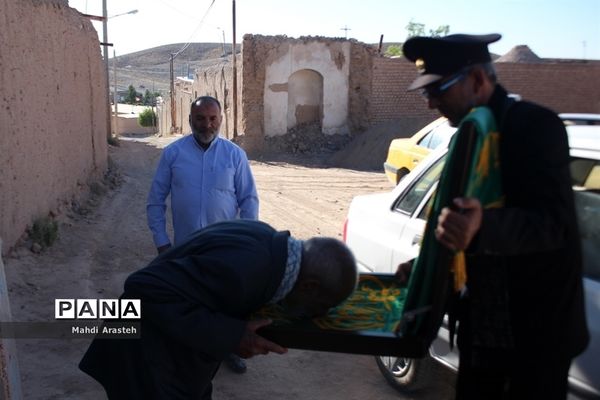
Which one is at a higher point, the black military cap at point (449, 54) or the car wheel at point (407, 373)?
the black military cap at point (449, 54)

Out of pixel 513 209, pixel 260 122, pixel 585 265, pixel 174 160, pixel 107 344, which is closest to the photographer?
pixel 513 209

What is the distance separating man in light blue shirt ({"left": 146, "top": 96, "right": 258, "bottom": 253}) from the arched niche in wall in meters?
18.3

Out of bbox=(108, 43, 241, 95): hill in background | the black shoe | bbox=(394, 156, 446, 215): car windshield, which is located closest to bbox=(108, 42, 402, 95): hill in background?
bbox=(108, 43, 241, 95): hill in background

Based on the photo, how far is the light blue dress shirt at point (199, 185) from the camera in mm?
4105

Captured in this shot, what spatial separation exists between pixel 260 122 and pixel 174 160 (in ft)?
58.9

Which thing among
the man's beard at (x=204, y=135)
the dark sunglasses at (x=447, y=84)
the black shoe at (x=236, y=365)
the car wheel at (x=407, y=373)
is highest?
the dark sunglasses at (x=447, y=84)

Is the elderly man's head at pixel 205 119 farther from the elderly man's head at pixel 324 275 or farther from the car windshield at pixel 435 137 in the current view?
the car windshield at pixel 435 137

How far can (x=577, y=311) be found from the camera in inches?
73.5

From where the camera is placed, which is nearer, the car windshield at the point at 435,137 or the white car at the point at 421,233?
the white car at the point at 421,233

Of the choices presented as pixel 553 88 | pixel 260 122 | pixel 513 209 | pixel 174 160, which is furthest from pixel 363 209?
pixel 553 88

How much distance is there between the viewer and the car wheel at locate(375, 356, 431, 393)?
3824mm

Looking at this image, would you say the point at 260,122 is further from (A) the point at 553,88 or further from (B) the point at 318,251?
(B) the point at 318,251

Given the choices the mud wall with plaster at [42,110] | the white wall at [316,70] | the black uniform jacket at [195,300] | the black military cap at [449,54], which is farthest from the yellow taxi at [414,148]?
the white wall at [316,70]

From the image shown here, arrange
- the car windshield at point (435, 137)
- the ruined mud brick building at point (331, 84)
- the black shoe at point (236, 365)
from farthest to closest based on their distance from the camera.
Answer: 1. the ruined mud brick building at point (331, 84)
2. the car windshield at point (435, 137)
3. the black shoe at point (236, 365)
